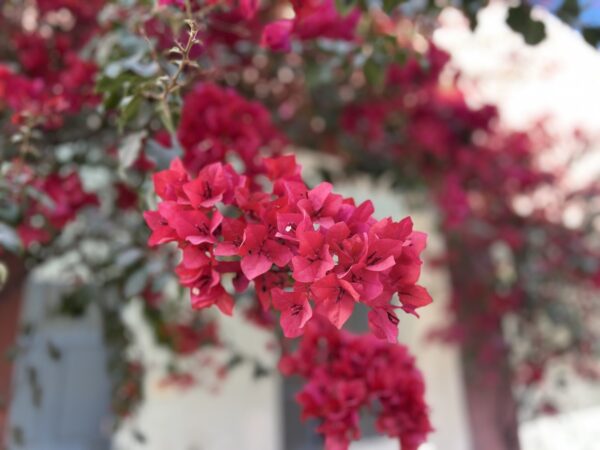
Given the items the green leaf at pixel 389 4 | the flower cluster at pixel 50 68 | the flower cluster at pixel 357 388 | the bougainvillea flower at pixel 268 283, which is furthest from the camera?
the flower cluster at pixel 50 68

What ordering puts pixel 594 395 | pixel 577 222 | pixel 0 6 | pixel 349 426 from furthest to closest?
pixel 594 395 → pixel 577 222 → pixel 0 6 → pixel 349 426

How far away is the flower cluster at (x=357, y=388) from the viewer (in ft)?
2.28

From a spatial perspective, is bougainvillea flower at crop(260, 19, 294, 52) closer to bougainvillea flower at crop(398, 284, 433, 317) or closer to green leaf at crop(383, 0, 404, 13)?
green leaf at crop(383, 0, 404, 13)

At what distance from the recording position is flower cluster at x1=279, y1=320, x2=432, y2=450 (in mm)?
694

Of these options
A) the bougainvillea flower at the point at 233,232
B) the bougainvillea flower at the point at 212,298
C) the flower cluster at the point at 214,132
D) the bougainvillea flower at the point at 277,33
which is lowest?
the bougainvillea flower at the point at 212,298

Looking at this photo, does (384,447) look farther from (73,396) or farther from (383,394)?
(383,394)

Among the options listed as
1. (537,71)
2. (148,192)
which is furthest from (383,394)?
(537,71)

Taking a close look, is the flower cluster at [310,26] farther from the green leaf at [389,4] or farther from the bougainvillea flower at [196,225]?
the bougainvillea flower at [196,225]

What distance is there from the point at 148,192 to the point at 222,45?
34.5 inches

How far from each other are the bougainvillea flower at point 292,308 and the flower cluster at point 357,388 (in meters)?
0.24

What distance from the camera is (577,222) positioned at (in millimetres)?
2342

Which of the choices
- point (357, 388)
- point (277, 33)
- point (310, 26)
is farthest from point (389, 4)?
point (357, 388)

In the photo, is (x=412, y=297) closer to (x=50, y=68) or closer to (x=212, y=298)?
(x=212, y=298)

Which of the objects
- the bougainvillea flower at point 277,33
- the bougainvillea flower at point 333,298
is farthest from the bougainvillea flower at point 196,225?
the bougainvillea flower at point 277,33
